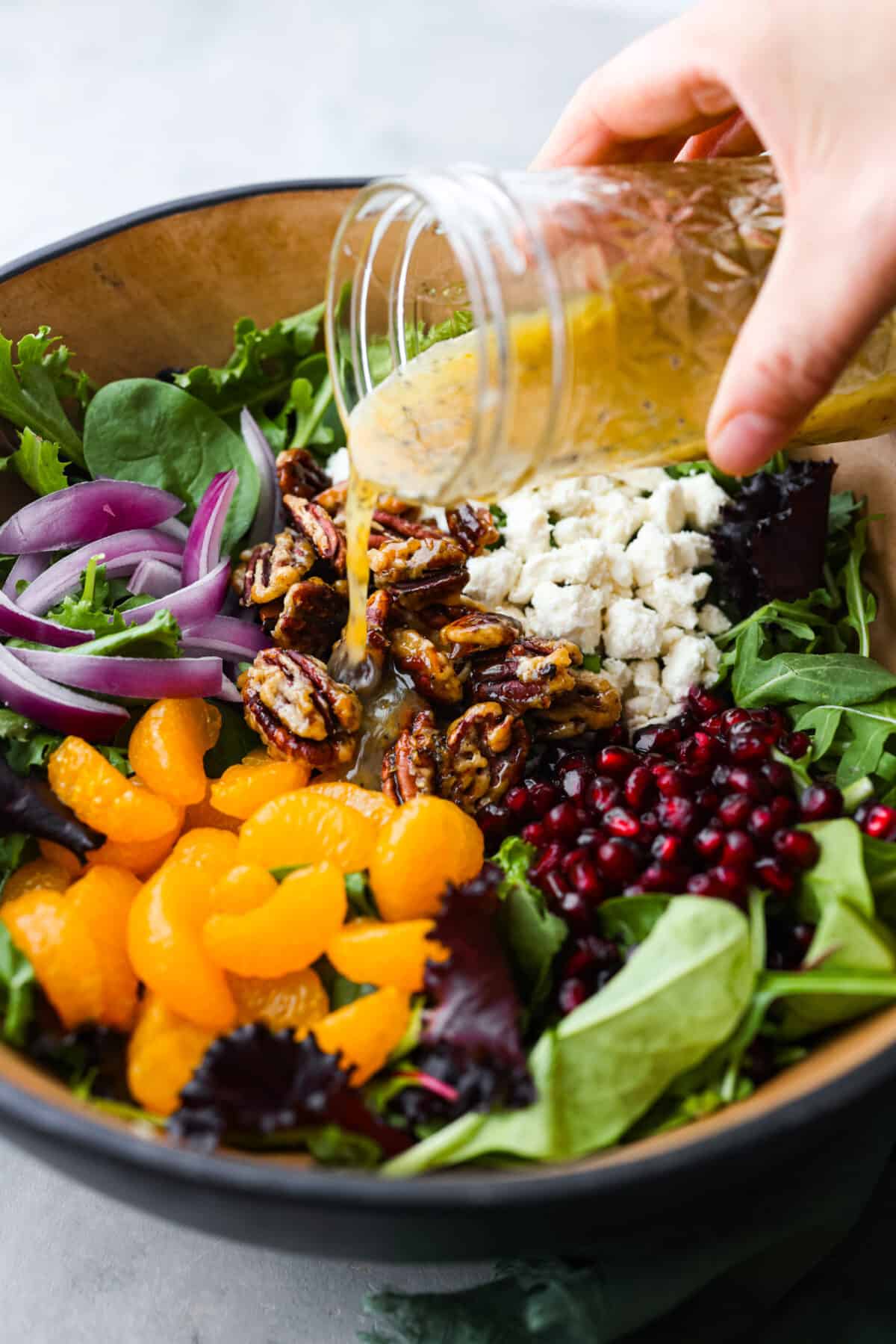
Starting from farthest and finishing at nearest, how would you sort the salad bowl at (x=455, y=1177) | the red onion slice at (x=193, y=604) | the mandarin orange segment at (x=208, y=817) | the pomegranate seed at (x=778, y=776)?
the red onion slice at (x=193, y=604)
the mandarin orange segment at (x=208, y=817)
the pomegranate seed at (x=778, y=776)
the salad bowl at (x=455, y=1177)

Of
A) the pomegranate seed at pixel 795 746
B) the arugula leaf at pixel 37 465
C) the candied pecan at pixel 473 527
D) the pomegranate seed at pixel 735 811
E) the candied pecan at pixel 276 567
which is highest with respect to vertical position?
the arugula leaf at pixel 37 465

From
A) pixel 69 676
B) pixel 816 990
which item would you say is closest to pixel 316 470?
pixel 69 676

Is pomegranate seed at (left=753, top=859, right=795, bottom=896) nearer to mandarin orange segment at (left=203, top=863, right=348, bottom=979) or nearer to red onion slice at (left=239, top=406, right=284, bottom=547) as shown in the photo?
mandarin orange segment at (left=203, top=863, right=348, bottom=979)

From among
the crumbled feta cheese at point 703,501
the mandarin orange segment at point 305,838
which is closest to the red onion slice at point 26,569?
the mandarin orange segment at point 305,838

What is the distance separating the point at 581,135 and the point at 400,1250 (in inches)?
71.7

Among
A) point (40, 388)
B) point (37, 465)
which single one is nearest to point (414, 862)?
point (37, 465)

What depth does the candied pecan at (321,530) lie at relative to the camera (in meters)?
2.22

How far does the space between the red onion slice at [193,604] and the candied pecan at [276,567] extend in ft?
0.17

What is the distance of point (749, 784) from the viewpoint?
179 cm

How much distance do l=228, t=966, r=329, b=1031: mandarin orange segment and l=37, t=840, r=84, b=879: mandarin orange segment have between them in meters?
0.34

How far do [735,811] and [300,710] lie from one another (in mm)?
722

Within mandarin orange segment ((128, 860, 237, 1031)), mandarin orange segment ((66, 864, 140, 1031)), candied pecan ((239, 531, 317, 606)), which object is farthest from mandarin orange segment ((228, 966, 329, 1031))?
candied pecan ((239, 531, 317, 606))

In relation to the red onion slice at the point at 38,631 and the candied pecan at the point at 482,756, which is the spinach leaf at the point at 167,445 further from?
the candied pecan at the point at 482,756

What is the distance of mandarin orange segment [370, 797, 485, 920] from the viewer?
5.47ft
